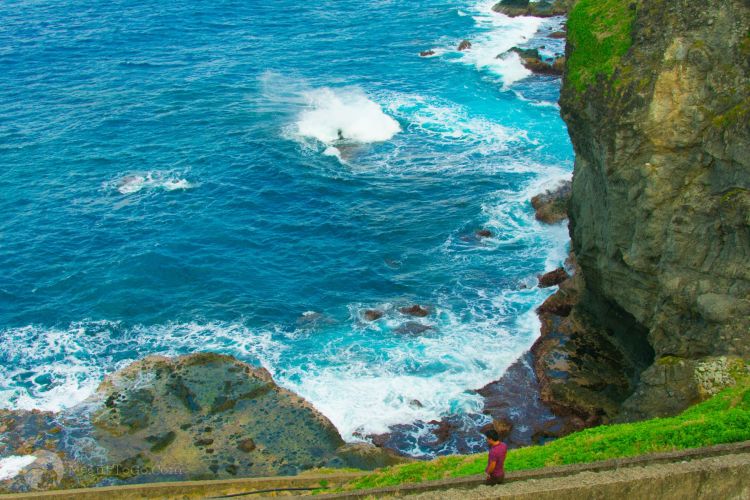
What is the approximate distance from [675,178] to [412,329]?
1348 cm

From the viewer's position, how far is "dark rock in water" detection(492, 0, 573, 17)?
7994cm

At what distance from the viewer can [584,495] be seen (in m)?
14.1

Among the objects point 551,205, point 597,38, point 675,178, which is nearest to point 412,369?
point 675,178

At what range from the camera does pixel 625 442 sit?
16531 millimetres

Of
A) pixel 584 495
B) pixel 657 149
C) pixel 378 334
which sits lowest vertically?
pixel 378 334

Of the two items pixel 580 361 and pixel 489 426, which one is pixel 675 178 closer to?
pixel 580 361

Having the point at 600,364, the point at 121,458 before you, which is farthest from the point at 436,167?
the point at 121,458

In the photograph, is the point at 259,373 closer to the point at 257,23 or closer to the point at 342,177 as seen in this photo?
the point at 342,177

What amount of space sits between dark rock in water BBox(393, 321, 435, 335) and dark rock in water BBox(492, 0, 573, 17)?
5669cm

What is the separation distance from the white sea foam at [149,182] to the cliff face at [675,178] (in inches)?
1075

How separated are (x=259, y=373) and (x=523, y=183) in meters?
22.8

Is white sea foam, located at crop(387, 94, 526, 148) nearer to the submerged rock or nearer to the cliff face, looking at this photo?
the cliff face

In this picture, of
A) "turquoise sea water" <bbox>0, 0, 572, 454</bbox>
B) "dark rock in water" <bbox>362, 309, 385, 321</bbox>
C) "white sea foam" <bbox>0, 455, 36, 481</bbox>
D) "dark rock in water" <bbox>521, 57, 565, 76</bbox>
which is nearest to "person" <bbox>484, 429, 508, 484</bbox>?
"turquoise sea water" <bbox>0, 0, 572, 454</bbox>

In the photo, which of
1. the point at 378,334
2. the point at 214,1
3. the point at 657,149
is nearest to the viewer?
the point at 657,149
